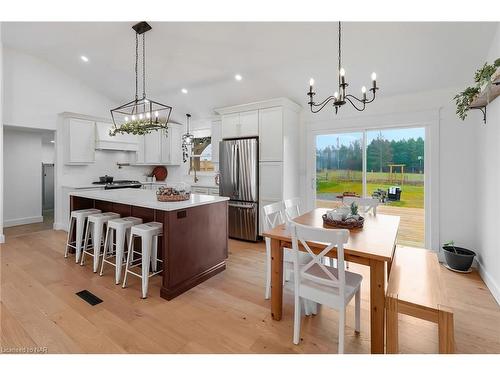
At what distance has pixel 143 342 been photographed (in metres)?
1.85

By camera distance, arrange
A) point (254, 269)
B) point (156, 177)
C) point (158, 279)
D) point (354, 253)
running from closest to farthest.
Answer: point (354, 253) < point (158, 279) < point (254, 269) < point (156, 177)

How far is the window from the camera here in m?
6.08

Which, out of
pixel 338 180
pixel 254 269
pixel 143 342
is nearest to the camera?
pixel 143 342

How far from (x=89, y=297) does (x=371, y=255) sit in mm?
2688

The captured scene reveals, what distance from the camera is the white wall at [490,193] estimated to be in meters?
2.46

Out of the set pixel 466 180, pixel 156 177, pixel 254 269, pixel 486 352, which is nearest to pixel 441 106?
pixel 466 180

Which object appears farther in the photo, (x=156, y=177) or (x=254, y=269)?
(x=156, y=177)

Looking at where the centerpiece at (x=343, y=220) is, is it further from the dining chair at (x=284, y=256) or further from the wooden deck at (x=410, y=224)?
the wooden deck at (x=410, y=224)

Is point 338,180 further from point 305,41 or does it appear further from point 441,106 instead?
point 305,41

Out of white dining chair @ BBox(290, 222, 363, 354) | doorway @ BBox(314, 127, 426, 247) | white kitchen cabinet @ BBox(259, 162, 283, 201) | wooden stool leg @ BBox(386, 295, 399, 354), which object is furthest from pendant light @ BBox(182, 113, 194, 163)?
wooden stool leg @ BBox(386, 295, 399, 354)

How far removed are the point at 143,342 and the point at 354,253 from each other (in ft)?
5.59

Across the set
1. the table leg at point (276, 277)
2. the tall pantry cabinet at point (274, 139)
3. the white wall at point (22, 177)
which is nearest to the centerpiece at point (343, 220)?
the table leg at point (276, 277)

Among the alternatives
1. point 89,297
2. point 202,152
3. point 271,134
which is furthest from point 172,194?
point 202,152

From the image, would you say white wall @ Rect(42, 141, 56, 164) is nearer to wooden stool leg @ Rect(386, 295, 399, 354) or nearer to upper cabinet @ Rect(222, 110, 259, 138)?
upper cabinet @ Rect(222, 110, 259, 138)
